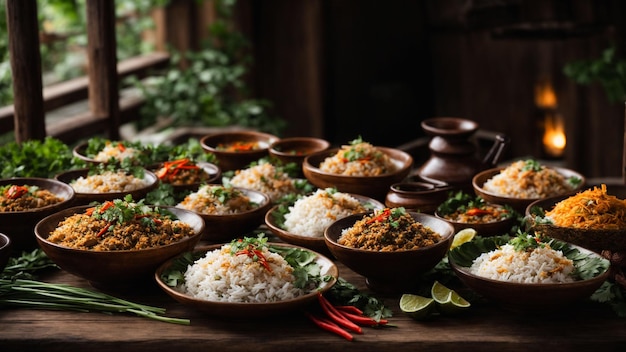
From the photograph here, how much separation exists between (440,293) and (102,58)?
3.25 meters

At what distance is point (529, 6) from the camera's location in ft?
24.6

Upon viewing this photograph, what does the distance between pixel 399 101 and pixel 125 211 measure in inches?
273

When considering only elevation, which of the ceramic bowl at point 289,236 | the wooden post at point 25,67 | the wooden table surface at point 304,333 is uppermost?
the wooden post at point 25,67

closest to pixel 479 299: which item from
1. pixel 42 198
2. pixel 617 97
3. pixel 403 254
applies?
pixel 403 254

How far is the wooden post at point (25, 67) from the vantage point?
14.4 feet

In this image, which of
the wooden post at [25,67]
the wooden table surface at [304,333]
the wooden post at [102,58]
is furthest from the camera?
the wooden post at [102,58]

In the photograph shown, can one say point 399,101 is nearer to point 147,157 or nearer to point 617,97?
point 617,97

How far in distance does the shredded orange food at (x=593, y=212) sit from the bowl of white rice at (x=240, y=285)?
2.98ft

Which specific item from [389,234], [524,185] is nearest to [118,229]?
[389,234]

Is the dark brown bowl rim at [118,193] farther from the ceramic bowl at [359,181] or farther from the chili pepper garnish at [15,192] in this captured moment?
the ceramic bowl at [359,181]

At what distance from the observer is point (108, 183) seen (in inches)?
148

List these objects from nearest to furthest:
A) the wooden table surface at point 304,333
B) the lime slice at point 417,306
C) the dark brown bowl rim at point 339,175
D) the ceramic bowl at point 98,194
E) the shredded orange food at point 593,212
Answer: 1. the wooden table surface at point 304,333
2. the lime slice at point 417,306
3. the shredded orange food at point 593,212
4. the ceramic bowl at point 98,194
5. the dark brown bowl rim at point 339,175

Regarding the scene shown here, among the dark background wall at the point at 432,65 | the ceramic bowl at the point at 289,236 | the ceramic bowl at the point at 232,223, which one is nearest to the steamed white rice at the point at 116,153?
the ceramic bowl at the point at 232,223

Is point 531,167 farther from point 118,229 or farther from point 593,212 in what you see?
point 118,229
